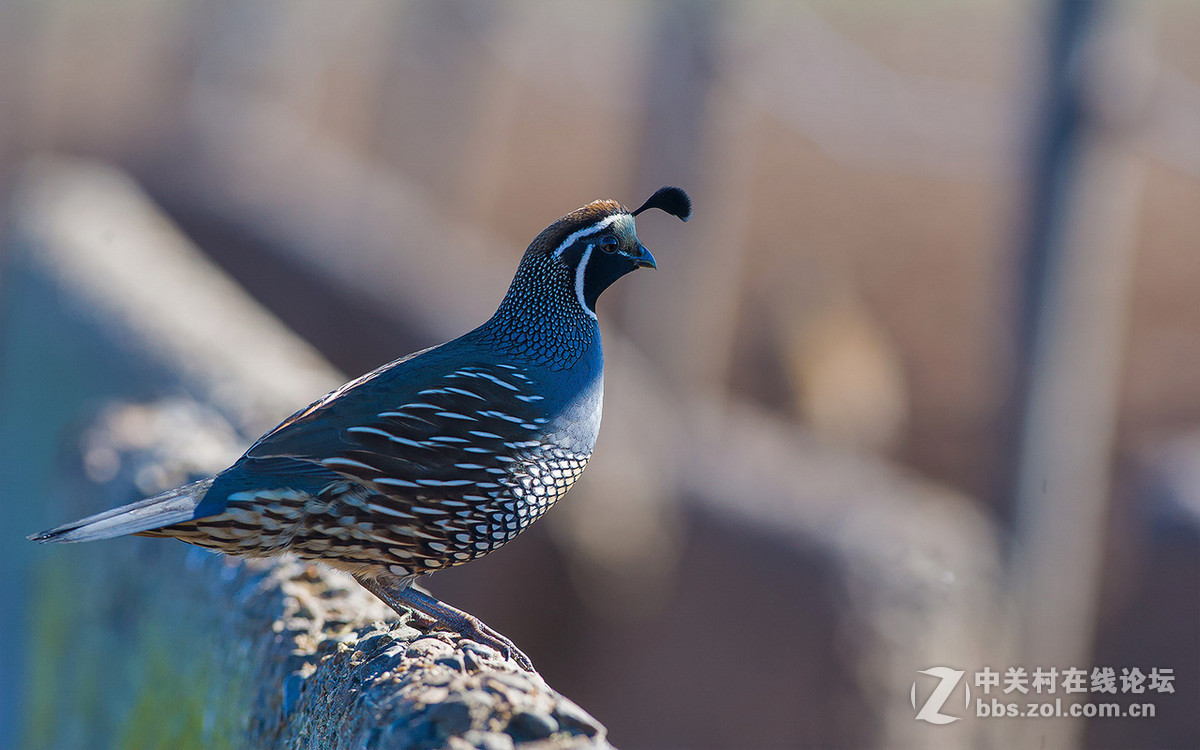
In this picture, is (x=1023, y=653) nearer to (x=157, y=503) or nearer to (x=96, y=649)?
(x=96, y=649)

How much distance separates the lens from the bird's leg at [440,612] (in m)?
2.78

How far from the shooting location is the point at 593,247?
3.10m

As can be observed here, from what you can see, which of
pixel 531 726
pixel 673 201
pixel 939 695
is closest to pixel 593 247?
pixel 673 201

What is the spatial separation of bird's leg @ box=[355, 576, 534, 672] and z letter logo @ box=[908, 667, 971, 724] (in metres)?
2.76

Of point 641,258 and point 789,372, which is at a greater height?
point 789,372

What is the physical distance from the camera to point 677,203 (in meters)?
3.11

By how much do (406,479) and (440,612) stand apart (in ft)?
1.14

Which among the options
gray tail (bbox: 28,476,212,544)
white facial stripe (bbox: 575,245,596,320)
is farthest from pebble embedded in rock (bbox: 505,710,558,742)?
white facial stripe (bbox: 575,245,596,320)

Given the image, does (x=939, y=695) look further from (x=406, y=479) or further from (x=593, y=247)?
(x=406, y=479)

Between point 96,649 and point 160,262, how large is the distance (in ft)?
13.3

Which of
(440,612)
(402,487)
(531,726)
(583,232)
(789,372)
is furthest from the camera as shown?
(789,372)

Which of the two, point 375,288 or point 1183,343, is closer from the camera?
point 375,288

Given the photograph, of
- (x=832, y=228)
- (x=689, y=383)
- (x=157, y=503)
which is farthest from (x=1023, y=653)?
(x=832, y=228)

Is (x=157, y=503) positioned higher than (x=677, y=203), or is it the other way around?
(x=677, y=203)
